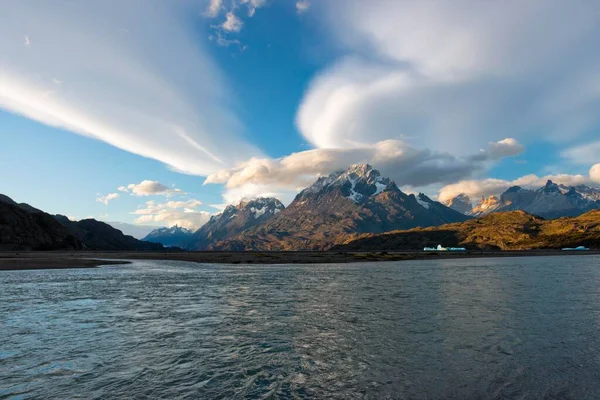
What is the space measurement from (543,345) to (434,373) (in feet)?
33.8

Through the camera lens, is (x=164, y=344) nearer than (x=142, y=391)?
No

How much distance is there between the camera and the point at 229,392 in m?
16.0

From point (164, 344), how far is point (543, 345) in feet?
81.8

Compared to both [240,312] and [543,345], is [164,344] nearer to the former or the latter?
[240,312]

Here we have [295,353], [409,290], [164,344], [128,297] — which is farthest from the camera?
[409,290]

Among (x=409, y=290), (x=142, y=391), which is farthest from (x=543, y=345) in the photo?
(x=409, y=290)

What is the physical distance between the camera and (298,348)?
912 inches

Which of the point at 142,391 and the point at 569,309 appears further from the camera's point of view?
the point at 569,309

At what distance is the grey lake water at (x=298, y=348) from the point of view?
53.9 feet

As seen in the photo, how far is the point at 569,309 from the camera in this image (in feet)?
119

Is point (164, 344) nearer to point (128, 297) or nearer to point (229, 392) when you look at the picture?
point (229, 392)

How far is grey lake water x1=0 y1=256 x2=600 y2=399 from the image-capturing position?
53.9 feet

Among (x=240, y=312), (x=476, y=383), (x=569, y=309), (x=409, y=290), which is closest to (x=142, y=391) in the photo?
(x=476, y=383)

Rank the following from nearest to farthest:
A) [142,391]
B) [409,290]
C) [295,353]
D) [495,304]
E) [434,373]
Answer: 1. [142,391]
2. [434,373]
3. [295,353]
4. [495,304]
5. [409,290]
